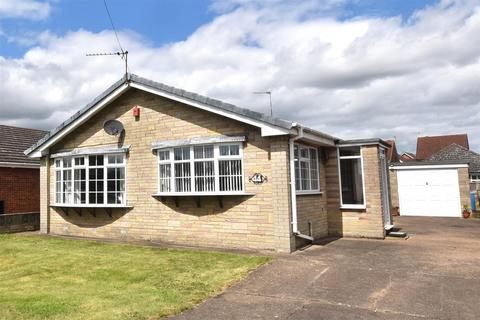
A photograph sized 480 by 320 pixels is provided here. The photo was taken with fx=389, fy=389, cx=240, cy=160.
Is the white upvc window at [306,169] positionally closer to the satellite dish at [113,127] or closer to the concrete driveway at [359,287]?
the concrete driveway at [359,287]

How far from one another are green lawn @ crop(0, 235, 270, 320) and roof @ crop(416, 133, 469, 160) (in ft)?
158

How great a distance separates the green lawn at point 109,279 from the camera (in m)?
5.51

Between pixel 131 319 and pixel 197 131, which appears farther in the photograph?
pixel 197 131

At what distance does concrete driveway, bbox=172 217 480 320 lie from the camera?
5332mm

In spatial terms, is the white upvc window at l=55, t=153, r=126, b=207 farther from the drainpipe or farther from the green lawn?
the drainpipe

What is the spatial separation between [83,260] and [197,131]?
438 centimetres

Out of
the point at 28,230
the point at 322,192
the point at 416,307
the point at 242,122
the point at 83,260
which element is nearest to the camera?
the point at 416,307

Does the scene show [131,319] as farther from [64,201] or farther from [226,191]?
[64,201]

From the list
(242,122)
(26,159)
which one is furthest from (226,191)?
(26,159)

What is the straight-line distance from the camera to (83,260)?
9078mm

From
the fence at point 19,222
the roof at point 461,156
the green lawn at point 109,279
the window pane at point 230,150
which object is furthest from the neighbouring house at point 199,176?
the roof at point 461,156

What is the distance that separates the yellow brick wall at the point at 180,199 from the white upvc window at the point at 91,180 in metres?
0.36

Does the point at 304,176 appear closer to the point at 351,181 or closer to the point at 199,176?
the point at 351,181

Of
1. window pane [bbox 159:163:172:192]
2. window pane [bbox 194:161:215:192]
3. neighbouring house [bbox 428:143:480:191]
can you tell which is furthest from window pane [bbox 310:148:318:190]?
neighbouring house [bbox 428:143:480:191]
